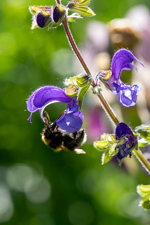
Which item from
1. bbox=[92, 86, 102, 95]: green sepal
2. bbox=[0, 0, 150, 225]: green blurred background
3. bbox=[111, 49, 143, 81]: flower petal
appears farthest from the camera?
bbox=[0, 0, 150, 225]: green blurred background

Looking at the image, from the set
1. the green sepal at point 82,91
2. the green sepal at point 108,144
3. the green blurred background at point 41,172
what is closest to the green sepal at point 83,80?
the green sepal at point 82,91

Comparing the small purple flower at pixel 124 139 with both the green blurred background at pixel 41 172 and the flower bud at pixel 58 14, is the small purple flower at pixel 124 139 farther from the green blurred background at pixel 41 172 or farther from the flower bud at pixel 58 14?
the green blurred background at pixel 41 172

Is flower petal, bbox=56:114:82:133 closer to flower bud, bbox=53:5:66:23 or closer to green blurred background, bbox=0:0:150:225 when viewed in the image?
flower bud, bbox=53:5:66:23

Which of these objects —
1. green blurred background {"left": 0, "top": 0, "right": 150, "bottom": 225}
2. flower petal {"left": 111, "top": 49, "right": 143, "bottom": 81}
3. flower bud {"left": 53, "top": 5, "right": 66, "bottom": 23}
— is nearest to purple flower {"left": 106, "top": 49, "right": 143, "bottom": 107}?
flower petal {"left": 111, "top": 49, "right": 143, "bottom": 81}

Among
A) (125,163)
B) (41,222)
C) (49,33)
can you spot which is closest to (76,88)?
(125,163)

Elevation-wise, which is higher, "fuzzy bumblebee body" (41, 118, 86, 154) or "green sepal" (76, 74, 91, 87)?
"green sepal" (76, 74, 91, 87)

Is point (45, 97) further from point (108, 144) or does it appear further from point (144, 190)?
point (144, 190)

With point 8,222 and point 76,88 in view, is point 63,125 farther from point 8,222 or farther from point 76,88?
point 8,222
